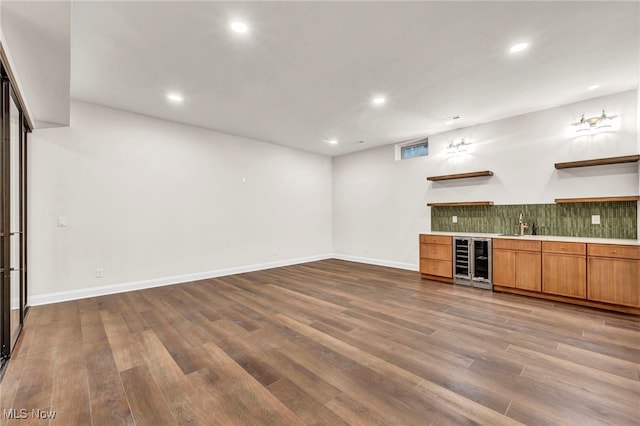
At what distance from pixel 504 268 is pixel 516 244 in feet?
1.35

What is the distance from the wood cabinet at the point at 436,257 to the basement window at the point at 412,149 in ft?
6.44

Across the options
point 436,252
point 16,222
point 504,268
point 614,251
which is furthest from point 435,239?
point 16,222

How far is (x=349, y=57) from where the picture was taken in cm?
301

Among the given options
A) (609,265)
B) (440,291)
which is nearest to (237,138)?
(440,291)

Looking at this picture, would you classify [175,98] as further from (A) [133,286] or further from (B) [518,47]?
(B) [518,47]

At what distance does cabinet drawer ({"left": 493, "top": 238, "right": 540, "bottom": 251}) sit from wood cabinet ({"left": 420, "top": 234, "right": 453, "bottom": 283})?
0.73 metres

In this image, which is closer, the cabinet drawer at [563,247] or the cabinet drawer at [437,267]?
the cabinet drawer at [563,247]

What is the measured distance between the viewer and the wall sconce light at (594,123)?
3.95 metres

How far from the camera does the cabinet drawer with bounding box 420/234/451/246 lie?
197 inches

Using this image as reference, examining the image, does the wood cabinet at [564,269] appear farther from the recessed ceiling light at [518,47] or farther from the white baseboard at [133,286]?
the white baseboard at [133,286]

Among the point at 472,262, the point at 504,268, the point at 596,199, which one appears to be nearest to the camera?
the point at 596,199

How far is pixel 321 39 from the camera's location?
2.70 m

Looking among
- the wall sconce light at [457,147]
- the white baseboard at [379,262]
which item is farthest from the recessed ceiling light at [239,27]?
the white baseboard at [379,262]

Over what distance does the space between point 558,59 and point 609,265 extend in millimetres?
2567
